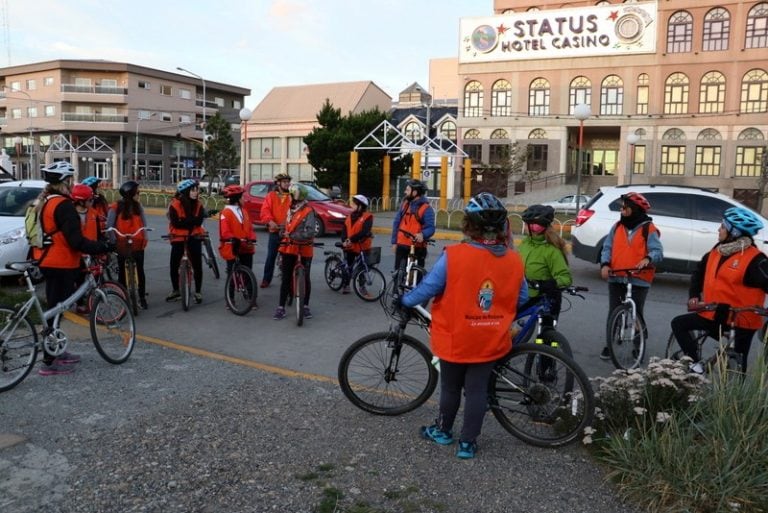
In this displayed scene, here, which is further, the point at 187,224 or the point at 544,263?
the point at 187,224

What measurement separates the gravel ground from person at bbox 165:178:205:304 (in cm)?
374

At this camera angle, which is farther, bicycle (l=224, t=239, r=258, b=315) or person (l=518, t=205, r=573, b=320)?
bicycle (l=224, t=239, r=258, b=315)

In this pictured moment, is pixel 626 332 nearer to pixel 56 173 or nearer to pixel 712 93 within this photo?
pixel 56 173

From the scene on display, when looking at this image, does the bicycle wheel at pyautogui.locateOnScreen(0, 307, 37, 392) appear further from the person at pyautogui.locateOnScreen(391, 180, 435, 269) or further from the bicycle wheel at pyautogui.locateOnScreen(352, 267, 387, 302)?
the bicycle wheel at pyautogui.locateOnScreen(352, 267, 387, 302)

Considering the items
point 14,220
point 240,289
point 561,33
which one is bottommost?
point 240,289

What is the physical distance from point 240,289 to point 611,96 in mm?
45530

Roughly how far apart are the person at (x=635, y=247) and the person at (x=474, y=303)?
108 inches

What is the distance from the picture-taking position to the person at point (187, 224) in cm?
899

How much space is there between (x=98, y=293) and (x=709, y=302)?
5.16m

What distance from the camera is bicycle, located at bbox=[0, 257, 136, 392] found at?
5375 mm

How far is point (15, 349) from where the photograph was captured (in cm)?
542

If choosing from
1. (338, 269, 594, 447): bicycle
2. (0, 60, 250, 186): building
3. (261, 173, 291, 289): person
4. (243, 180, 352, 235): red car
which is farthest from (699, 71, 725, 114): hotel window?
(338, 269, 594, 447): bicycle

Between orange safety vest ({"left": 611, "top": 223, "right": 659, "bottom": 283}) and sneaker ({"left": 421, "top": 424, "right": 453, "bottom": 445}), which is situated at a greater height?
orange safety vest ({"left": 611, "top": 223, "right": 659, "bottom": 283})

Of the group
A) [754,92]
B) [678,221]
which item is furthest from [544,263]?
[754,92]
